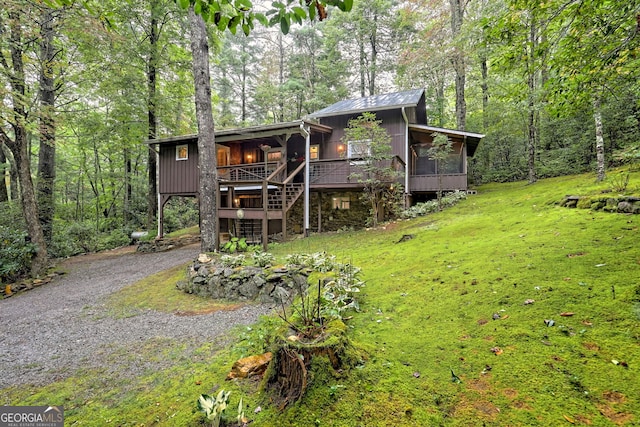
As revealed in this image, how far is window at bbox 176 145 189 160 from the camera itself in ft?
50.1

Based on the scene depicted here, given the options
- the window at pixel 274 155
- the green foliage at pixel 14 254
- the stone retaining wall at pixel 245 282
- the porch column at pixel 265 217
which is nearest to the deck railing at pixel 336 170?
the porch column at pixel 265 217

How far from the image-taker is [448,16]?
17.7 meters

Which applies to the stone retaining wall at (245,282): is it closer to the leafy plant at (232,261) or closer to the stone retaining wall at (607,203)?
the leafy plant at (232,261)

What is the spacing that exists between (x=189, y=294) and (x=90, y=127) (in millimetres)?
12689

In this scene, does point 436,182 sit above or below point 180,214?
above

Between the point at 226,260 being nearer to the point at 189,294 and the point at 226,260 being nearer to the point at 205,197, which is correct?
the point at 189,294

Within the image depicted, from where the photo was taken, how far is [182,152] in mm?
15383

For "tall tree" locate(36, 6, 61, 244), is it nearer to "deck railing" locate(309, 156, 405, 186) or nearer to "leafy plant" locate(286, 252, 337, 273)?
"deck railing" locate(309, 156, 405, 186)

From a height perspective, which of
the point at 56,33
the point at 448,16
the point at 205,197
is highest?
the point at 448,16

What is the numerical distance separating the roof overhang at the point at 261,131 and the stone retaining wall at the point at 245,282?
690 centimetres

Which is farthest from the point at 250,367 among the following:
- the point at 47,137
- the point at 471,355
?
the point at 47,137

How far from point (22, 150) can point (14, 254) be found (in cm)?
355

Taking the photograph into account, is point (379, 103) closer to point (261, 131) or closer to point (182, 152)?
point (261, 131)

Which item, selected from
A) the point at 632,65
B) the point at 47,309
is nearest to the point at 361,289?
the point at 632,65
